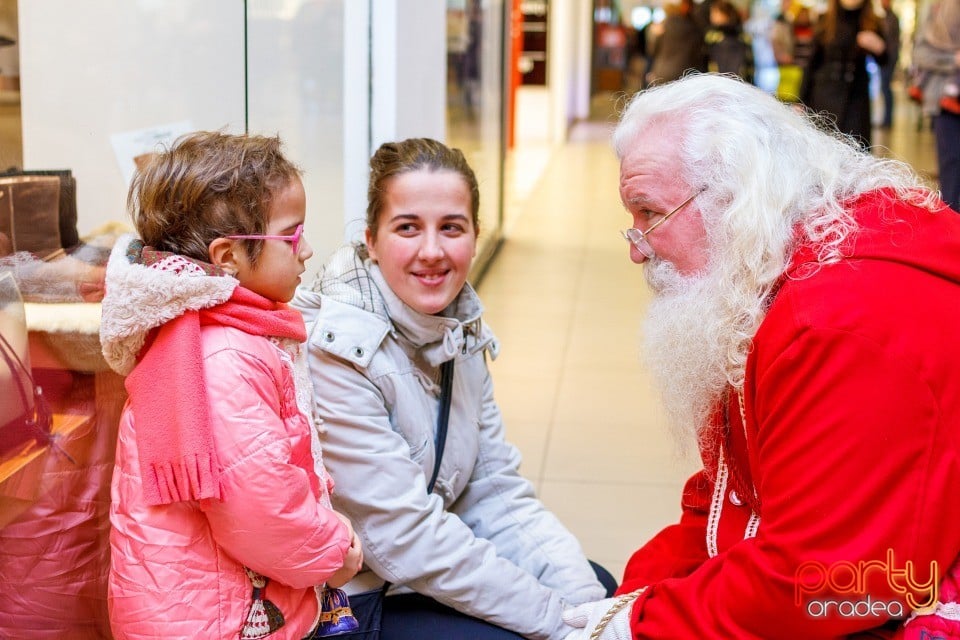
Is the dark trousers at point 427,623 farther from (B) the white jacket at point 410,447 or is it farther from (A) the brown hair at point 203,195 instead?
(A) the brown hair at point 203,195

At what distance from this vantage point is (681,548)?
2.33 m

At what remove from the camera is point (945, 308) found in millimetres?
1764

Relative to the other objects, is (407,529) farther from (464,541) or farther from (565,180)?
(565,180)

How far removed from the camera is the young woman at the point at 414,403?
2.28 m

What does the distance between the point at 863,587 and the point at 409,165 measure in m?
1.22

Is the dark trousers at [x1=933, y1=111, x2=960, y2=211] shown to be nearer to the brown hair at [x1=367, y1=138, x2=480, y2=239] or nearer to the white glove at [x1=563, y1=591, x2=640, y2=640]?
the brown hair at [x1=367, y1=138, x2=480, y2=239]

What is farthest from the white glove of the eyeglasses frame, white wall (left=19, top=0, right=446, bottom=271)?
white wall (left=19, top=0, right=446, bottom=271)

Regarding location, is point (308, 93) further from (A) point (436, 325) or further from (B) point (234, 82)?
(A) point (436, 325)

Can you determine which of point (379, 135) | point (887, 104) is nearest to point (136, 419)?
point (379, 135)

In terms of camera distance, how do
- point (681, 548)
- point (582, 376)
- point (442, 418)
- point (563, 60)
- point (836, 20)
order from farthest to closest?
point (563, 60)
point (836, 20)
point (582, 376)
point (442, 418)
point (681, 548)

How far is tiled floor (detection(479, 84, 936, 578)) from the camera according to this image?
13.4 feet

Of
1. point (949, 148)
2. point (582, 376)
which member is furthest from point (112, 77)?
point (949, 148)

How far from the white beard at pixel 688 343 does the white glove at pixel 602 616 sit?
0.32 m

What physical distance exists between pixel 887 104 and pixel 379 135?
14247mm
